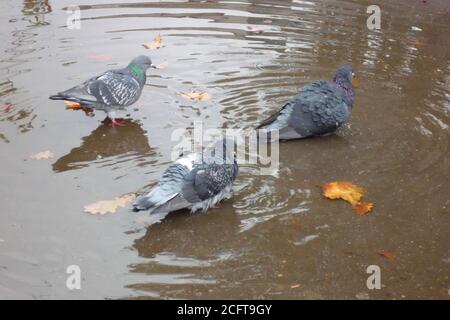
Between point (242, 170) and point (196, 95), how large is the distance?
1.71 m

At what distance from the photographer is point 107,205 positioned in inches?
→ 181

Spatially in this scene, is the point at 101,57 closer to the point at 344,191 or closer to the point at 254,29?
the point at 254,29

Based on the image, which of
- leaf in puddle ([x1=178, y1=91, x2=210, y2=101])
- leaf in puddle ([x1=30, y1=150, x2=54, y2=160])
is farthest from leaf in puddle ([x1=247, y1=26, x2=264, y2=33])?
leaf in puddle ([x1=30, y1=150, x2=54, y2=160])

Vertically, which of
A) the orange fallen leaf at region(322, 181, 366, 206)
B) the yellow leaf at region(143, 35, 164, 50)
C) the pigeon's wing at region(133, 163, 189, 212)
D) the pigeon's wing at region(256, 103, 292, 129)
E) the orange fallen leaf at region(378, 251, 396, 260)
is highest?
the yellow leaf at region(143, 35, 164, 50)

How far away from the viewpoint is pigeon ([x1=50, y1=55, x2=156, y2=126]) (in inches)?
226

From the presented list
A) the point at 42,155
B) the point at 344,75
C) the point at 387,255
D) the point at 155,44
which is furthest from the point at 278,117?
the point at 155,44

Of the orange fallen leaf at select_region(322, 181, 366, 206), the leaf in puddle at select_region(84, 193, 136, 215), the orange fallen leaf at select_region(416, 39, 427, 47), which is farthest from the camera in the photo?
the orange fallen leaf at select_region(416, 39, 427, 47)

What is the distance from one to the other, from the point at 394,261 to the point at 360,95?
10.6ft

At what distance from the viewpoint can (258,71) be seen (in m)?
7.39

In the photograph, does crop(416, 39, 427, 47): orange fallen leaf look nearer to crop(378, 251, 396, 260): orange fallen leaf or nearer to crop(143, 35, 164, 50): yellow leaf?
crop(143, 35, 164, 50): yellow leaf

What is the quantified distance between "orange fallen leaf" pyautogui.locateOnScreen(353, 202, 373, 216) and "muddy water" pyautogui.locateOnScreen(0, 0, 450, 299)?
64mm

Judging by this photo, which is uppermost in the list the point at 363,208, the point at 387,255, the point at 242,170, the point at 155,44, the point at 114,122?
the point at 155,44

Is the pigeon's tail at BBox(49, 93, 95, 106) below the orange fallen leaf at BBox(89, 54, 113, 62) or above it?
below
